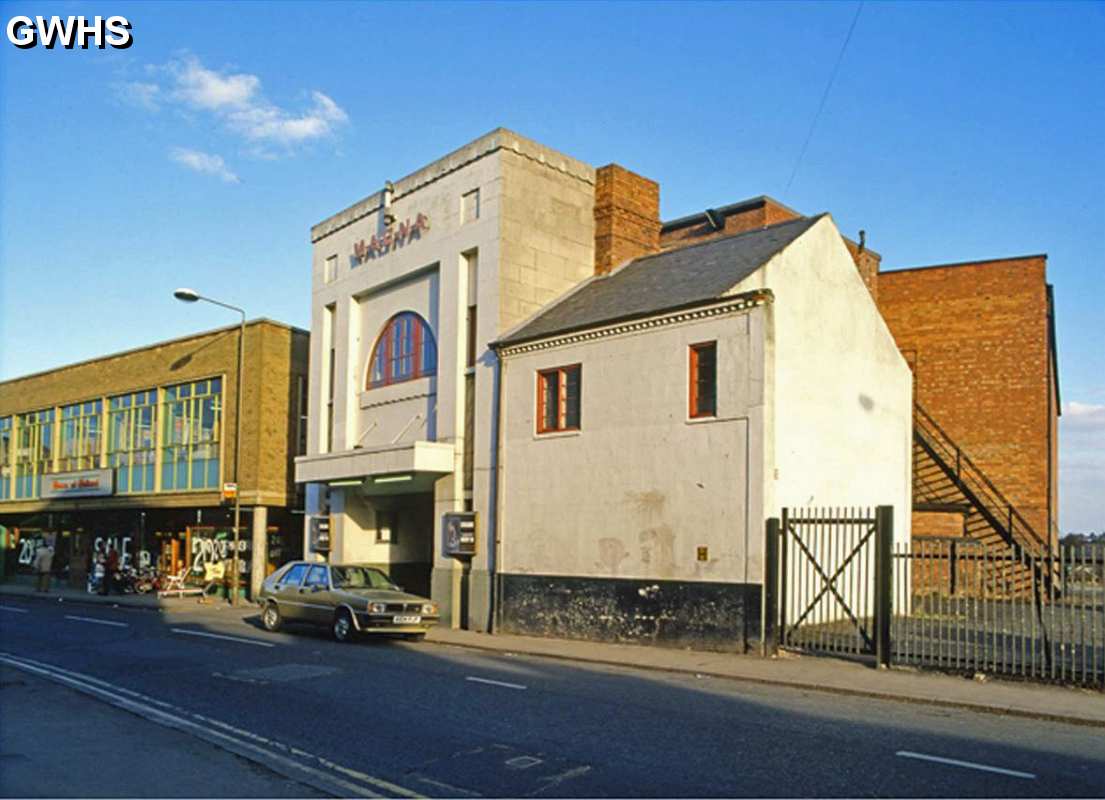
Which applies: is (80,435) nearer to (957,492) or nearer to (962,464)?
(957,492)

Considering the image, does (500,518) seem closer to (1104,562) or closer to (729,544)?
(729,544)

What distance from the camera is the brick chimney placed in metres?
24.5

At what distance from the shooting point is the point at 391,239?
85.6 feet

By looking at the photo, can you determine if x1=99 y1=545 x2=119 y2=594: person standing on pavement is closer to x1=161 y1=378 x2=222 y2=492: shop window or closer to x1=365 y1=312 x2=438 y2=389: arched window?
x1=161 y1=378 x2=222 y2=492: shop window

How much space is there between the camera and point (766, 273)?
17922 mm

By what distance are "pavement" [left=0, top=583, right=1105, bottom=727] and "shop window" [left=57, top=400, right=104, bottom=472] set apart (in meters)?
23.1

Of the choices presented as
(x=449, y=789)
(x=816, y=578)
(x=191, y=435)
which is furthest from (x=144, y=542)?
(x=449, y=789)

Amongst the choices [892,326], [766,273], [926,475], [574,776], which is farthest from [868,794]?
[892,326]

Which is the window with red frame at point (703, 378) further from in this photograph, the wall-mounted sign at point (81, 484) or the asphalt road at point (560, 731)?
the wall-mounted sign at point (81, 484)

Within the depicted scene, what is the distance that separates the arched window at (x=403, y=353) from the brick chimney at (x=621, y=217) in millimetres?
4680

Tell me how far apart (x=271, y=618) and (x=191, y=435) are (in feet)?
46.1

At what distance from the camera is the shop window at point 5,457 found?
1698 inches

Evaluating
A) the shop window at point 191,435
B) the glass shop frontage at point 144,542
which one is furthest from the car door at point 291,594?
the shop window at point 191,435

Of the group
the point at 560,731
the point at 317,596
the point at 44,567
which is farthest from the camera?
the point at 44,567
